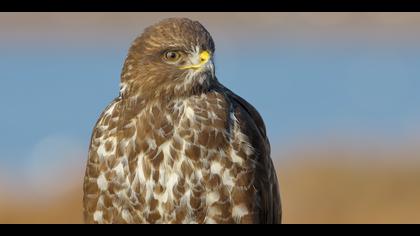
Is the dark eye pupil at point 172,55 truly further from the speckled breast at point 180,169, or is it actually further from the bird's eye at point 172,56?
the speckled breast at point 180,169

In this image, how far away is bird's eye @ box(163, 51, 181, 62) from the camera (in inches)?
307

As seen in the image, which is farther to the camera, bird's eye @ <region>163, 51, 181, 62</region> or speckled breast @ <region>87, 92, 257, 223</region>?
bird's eye @ <region>163, 51, 181, 62</region>

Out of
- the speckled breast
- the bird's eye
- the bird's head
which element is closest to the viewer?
the speckled breast

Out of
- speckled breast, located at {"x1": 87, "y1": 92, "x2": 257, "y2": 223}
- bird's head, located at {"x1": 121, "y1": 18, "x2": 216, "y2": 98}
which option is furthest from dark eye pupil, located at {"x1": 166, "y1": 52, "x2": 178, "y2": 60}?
speckled breast, located at {"x1": 87, "y1": 92, "x2": 257, "y2": 223}

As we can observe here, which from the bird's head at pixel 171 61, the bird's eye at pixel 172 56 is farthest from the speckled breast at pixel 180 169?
the bird's eye at pixel 172 56

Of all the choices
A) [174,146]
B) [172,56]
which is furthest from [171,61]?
[174,146]

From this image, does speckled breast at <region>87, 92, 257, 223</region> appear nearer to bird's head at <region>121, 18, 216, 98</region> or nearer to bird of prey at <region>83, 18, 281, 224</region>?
bird of prey at <region>83, 18, 281, 224</region>

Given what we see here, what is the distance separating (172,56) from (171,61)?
0.16 feet

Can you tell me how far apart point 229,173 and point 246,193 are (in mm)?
258

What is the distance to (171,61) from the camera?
783cm

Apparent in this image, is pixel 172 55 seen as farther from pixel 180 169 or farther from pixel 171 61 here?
pixel 180 169

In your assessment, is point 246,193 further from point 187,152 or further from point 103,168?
point 103,168

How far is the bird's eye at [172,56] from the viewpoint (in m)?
7.79
